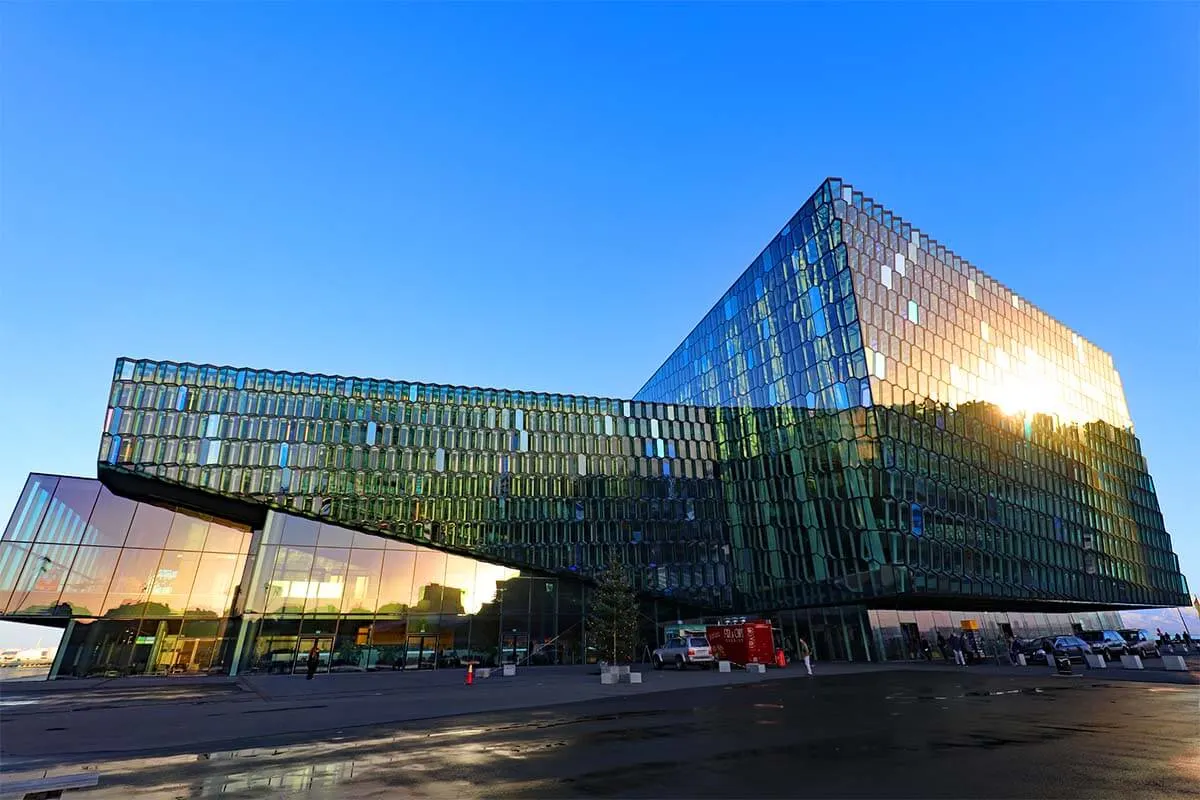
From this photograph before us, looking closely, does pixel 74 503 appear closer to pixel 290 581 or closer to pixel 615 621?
pixel 290 581

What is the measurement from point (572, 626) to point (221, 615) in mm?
26067

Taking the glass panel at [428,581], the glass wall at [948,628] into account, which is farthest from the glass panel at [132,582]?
the glass wall at [948,628]

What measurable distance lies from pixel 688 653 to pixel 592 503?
18.4 m

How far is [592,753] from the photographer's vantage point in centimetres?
1055

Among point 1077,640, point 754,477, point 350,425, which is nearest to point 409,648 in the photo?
point 350,425

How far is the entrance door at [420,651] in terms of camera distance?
4597cm

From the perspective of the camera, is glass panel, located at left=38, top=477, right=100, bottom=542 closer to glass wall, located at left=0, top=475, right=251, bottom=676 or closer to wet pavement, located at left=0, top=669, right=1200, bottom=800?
glass wall, located at left=0, top=475, right=251, bottom=676

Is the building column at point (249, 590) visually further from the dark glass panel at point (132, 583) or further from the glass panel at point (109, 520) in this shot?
the glass panel at point (109, 520)

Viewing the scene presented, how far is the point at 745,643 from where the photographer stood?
38.1 meters

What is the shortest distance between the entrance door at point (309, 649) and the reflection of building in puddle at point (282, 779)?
127ft

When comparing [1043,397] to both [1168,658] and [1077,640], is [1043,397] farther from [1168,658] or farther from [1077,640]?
[1168,658]

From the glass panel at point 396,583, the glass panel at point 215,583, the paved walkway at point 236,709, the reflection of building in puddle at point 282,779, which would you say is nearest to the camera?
the reflection of building in puddle at point 282,779

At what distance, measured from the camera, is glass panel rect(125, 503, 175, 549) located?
44688mm

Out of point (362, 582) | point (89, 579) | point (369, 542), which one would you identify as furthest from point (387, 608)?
point (89, 579)
